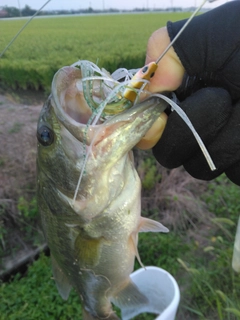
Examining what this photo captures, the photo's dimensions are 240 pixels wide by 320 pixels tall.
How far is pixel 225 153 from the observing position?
4.89 feet

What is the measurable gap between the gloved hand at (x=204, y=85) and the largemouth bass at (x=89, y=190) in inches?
5.7

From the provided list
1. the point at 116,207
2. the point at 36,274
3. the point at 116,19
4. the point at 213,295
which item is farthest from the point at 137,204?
the point at 116,19

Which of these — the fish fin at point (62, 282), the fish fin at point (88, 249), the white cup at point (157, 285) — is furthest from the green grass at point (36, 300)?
the fish fin at point (88, 249)

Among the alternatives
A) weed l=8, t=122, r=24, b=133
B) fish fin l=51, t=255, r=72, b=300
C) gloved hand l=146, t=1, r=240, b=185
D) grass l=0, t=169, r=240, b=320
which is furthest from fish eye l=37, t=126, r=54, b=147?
weed l=8, t=122, r=24, b=133

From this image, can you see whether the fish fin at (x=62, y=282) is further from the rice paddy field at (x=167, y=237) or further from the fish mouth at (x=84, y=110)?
the rice paddy field at (x=167, y=237)

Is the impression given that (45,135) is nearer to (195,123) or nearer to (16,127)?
(195,123)

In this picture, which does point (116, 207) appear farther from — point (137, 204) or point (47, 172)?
point (47, 172)

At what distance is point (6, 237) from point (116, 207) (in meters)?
2.63

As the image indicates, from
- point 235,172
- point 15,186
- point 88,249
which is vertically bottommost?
point 15,186

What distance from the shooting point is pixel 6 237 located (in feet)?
12.2

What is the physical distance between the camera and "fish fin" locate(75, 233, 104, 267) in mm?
1512

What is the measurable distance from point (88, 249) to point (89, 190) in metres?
0.32

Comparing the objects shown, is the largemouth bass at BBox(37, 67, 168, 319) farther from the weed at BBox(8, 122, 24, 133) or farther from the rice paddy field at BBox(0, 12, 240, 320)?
the weed at BBox(8, 122, 24, 133)

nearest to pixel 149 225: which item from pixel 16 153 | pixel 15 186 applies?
pixel 15 186
